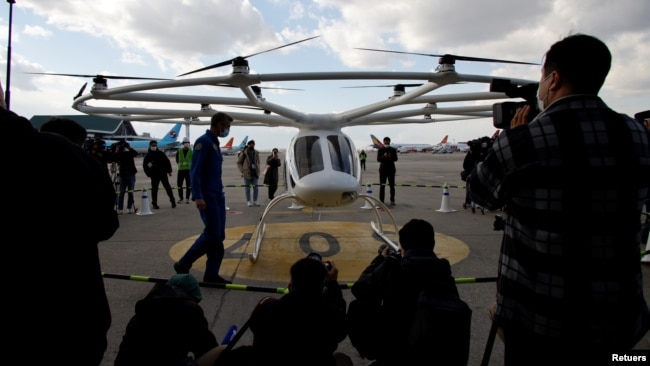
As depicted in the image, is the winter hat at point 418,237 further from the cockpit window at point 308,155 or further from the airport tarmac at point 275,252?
the cockpit window at point 308,155

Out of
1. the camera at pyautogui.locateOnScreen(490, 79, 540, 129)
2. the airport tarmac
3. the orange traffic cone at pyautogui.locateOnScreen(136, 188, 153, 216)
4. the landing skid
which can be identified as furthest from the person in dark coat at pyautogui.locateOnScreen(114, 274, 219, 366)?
the orange traffic cone at pyautogui.locateOnScreen(136, 188, 153, 216)

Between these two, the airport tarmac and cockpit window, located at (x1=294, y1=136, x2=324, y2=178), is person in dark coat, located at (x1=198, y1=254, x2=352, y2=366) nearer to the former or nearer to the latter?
the airport tarmac

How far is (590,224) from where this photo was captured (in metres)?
1.44

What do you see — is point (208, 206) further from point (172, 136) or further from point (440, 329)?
point (172, 136)

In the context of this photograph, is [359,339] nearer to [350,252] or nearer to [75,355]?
[75,355]

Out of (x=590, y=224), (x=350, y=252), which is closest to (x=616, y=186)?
(x=590, y=224)

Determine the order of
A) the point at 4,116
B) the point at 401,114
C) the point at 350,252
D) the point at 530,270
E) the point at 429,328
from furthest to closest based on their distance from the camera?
1. the point at 401,114
2. the point at 350,252
3. the point at 429,328
4. the point at 530,270
5. the point at 4,116

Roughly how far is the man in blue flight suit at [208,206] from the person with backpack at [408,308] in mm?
2655

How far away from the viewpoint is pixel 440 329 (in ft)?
6.97

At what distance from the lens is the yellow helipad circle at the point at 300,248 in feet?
18.3

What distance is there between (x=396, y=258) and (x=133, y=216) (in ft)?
30.8

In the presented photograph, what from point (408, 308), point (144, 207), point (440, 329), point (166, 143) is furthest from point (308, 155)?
point (166, 143)

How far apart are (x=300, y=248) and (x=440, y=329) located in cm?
471

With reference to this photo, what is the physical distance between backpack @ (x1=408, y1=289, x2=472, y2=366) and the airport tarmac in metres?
0.25
